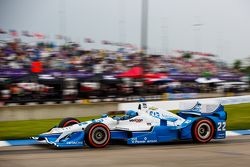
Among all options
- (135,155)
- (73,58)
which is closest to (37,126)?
(135,155)

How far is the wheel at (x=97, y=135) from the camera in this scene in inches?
333

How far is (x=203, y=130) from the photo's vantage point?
955cm

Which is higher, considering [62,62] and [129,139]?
[62,62]

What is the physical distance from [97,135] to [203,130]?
2.43 meters

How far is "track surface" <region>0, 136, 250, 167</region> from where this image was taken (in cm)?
669

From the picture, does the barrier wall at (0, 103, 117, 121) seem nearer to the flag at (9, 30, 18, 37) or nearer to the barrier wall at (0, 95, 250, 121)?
the barrier wall at (0, 95, 250, 121)

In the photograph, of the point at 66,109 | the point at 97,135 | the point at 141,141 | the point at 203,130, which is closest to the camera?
the point at 97,135

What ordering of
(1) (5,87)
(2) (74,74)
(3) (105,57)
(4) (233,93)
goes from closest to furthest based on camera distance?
(1) (5,87) → (2) (74,74) → (3) (105,57) → (4) (233,93)

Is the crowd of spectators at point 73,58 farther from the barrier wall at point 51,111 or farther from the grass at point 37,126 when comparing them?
the grass at point 37,126

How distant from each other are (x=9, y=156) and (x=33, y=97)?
13.0 meters

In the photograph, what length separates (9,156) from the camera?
7.55 m

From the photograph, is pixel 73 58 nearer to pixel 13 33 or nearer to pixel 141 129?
pixel 13 33

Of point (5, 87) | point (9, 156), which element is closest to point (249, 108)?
point (5, 87)

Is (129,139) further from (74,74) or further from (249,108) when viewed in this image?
(74,74)
